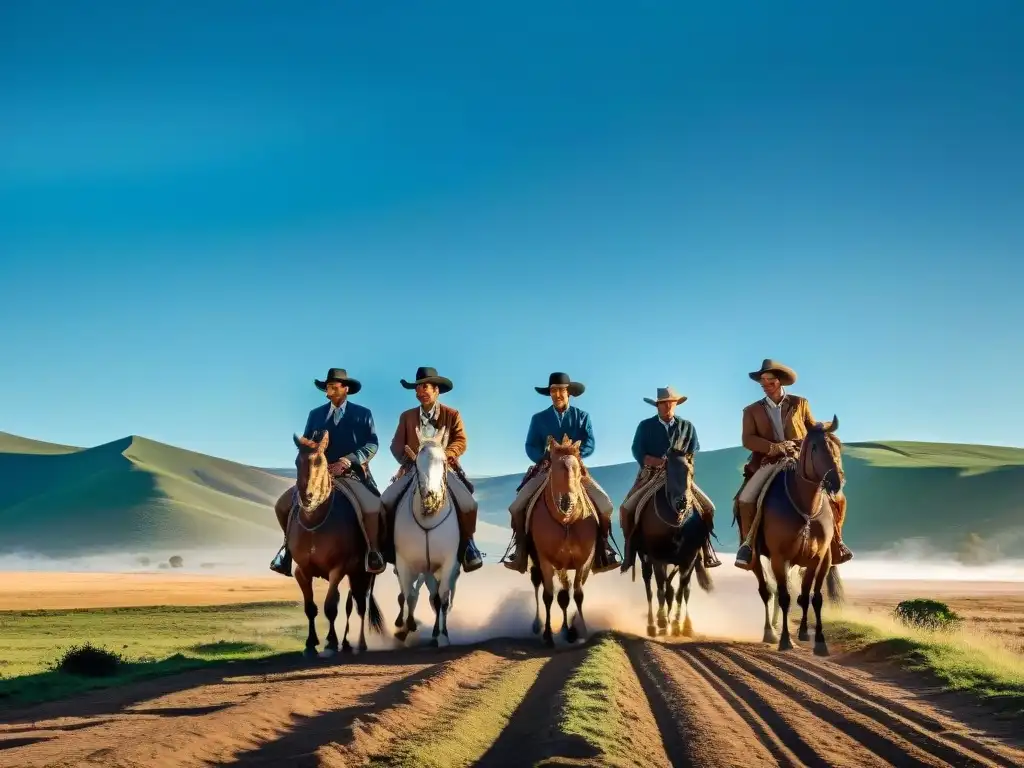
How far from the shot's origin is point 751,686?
1128cm

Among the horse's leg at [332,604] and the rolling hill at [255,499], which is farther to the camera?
the rolling hill at [255,499]

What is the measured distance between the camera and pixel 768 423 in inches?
664

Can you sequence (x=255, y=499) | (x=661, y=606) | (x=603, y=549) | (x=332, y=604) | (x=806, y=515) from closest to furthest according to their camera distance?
(x=806, y=515) → (x=332, y=604) → (x=603, y=549) → (x=661, y=606) → (x=255, y=499)

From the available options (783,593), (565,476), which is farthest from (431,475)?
(783,593)

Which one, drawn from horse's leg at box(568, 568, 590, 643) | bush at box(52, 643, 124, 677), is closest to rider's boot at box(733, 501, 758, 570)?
horse's leg at box(568, 568, 590, 643)

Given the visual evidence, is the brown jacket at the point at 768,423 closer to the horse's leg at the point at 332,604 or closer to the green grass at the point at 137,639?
the horse's leg at the point at 332,604

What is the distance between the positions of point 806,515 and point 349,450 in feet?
22.0

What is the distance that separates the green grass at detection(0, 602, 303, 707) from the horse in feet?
21.0

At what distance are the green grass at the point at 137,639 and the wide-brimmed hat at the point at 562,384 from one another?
614 cm

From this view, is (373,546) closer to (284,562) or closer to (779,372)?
(284,562)

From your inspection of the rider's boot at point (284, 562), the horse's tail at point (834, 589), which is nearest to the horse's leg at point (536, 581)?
the rider's boot at point (284, 562)

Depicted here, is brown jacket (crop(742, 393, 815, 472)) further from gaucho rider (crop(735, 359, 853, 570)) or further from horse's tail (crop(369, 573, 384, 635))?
horse's tail (crop(369, 573, 384, 635))

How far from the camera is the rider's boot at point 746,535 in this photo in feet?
52.9

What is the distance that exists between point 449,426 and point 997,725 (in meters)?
9.16
